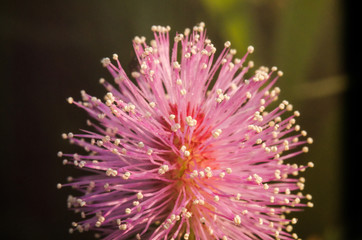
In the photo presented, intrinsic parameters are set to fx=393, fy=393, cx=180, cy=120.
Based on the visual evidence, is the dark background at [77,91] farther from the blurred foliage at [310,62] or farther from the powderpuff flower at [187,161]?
the powderpuff flower at [187,161]

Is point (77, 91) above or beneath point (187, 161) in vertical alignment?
above

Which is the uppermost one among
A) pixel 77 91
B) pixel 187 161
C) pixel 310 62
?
pixel 77 91

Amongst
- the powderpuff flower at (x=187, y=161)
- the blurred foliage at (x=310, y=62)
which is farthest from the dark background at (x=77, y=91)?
the powderpuff flower at (x=187, y=161)

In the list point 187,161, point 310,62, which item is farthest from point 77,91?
point 310,62

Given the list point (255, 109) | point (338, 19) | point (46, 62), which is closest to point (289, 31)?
point (338, 19)

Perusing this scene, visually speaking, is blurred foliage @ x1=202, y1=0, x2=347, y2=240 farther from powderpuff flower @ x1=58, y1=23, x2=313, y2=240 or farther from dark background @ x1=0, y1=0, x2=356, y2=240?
powderpuff flower @ x1=58, y1=23, x2=313, y2=240

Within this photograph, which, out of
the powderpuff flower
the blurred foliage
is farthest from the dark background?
the powderpuff flower

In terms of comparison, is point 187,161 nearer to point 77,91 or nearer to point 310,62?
point 77,91

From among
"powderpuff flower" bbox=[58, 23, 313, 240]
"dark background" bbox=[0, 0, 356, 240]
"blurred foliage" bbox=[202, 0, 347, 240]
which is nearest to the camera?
"powderpuff flower" bbox=[58, 23, 313, 240]
